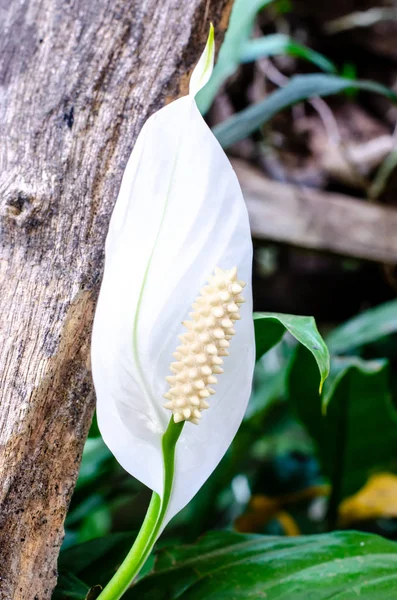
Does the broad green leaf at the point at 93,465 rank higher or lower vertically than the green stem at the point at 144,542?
lower

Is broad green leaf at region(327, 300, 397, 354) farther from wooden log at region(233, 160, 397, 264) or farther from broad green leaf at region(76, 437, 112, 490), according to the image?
broad green leaf at region(76, 437, 112, 490)

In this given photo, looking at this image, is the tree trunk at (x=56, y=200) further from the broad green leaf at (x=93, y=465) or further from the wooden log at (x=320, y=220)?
the wooden log at (x=320, y=220)

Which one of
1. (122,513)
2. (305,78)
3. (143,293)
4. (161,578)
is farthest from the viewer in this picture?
(122,513)

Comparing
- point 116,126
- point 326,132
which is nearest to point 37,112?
point 116,126

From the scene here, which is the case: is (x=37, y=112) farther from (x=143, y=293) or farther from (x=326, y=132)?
(x=326, y=132)

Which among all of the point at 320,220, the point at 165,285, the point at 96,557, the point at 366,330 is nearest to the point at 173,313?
the point at 165,285

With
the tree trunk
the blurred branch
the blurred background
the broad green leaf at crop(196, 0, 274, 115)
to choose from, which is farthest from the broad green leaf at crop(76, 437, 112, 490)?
the blurred branch

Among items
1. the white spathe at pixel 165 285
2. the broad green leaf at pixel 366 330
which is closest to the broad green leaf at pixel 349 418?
the broad green leaf at pixel 366 330

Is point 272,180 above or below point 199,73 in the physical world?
below
